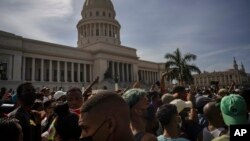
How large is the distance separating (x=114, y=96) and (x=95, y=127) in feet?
0.90

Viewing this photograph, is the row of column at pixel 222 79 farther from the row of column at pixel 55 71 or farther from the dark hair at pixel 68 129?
the dark hair at pixel 68 129

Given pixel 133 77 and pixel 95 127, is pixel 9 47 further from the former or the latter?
pixel 95 127

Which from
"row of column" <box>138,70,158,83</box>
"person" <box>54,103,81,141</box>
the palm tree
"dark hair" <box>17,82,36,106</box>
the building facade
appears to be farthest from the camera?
the building facade

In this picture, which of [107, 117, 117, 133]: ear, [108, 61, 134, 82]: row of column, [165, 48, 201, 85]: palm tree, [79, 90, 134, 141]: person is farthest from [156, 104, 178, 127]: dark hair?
[108, 61, 134, 82]: row of column

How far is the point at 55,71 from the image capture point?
50.6 m

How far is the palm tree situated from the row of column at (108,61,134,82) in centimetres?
2371

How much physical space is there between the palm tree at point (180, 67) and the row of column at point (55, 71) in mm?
25251

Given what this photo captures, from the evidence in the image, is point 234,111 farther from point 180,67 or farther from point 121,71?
point 121,71

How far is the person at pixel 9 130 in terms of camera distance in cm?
237

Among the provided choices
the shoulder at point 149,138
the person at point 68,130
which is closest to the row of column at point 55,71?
the person at point 68,130

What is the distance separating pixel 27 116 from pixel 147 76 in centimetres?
6928

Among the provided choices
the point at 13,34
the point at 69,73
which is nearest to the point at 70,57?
the point at 69,73

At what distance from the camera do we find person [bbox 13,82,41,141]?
3.75 meters

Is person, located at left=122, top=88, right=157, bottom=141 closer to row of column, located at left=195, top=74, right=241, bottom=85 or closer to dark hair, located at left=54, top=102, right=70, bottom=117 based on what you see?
dark hair, located at left=54, top=102, right=70, bottom=117
